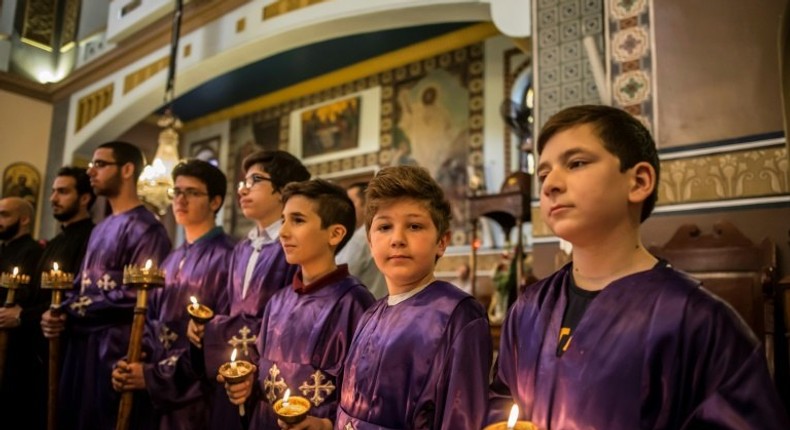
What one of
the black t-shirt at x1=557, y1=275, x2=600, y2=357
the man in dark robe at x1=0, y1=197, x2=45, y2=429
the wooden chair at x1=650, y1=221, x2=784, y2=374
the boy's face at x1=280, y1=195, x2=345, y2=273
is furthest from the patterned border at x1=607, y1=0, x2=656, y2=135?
the man in dark robe at x1=0, y1=197, x2=45, y2=429

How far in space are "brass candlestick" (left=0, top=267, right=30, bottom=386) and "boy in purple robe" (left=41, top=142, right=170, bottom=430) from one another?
10.1 inches

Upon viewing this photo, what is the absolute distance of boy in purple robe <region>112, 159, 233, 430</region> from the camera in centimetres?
260

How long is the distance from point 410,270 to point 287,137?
10264 millimetres

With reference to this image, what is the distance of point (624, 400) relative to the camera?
110 centimetres

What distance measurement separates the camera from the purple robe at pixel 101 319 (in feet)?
10.2

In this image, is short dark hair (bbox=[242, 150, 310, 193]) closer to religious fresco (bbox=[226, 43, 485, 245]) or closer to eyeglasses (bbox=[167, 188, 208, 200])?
eyeglasses (bbox=[167, 188, 208, 200])

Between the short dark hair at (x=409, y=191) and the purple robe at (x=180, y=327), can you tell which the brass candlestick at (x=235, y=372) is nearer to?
the short dark hair at (x=409, y=191)

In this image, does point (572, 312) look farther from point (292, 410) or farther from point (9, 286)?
point (9, 286)

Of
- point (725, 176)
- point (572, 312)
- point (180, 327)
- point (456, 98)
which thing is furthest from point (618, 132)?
point (456, 98)

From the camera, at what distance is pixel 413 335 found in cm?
159

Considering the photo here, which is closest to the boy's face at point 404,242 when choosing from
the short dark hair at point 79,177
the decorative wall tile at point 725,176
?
the decorative wall tile at point 725,176

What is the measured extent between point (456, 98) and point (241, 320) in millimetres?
7223

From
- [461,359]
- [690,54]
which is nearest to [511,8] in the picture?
[690,54]

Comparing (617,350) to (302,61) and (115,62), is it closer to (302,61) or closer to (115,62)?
(302,61)
